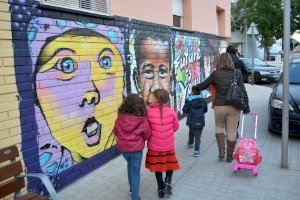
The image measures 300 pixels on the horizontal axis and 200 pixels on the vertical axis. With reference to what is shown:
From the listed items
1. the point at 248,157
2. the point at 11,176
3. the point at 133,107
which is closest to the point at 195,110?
the point at 248,157

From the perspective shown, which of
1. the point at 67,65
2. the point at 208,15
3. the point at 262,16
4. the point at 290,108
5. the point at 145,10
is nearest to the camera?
the point at 67,65

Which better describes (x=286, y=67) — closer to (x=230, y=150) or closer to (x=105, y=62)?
(x=230, y=150)

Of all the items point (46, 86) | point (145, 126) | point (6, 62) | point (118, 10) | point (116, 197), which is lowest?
point (116, 197)

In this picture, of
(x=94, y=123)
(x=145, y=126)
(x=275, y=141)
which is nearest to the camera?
(x=145, y=126)

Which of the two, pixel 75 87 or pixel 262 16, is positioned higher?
pixel 262 16

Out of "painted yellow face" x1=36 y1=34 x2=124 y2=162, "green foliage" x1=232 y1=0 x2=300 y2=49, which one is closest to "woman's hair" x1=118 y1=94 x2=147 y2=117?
"painted yellow face" x1=36 y1=34 x2=124 y2=162

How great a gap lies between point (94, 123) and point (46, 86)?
126cm

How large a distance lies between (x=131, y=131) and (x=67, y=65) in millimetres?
1479

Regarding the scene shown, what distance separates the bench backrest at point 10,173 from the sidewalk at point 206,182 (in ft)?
4.06

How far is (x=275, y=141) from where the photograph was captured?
7223 millimetres

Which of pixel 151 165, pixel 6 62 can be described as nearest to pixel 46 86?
pixel 6 62

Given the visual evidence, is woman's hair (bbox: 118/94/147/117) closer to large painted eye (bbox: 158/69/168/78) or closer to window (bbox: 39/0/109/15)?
window (bbox: 39/0/109/15)

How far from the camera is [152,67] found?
7707 mm

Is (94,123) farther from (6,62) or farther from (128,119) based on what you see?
(6,62)
